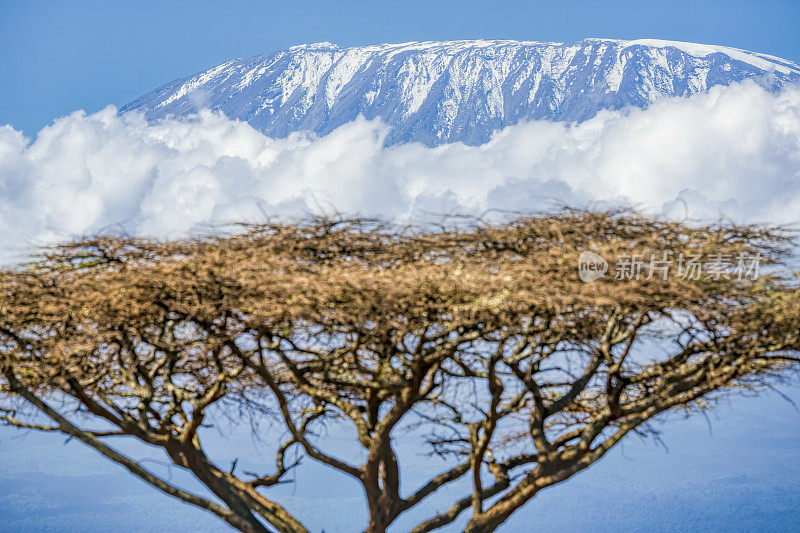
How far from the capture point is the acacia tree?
11992 millimetres

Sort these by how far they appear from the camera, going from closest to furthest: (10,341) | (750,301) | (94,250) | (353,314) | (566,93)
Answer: (353,314), (750,301), (10,341), (94,250), (566,93)

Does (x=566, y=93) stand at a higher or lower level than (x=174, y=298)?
higher

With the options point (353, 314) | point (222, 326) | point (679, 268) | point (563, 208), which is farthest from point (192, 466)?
point (679, 268)

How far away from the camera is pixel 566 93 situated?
14850 cm

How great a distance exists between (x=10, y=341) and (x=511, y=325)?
23.5ft

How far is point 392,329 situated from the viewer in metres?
12.5

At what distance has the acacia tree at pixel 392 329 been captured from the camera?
1199cm

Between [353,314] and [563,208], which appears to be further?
[563,208]

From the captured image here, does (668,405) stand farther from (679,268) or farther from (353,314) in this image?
(353,314)

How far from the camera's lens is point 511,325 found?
39.8 feet

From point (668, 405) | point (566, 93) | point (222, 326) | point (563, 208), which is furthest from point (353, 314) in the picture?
point (566, 93)

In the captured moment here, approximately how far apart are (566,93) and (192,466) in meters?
140

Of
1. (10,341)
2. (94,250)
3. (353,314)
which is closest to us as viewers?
(353,314)

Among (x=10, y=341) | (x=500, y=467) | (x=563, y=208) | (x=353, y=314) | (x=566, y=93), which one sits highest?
(x=566, y=93)
